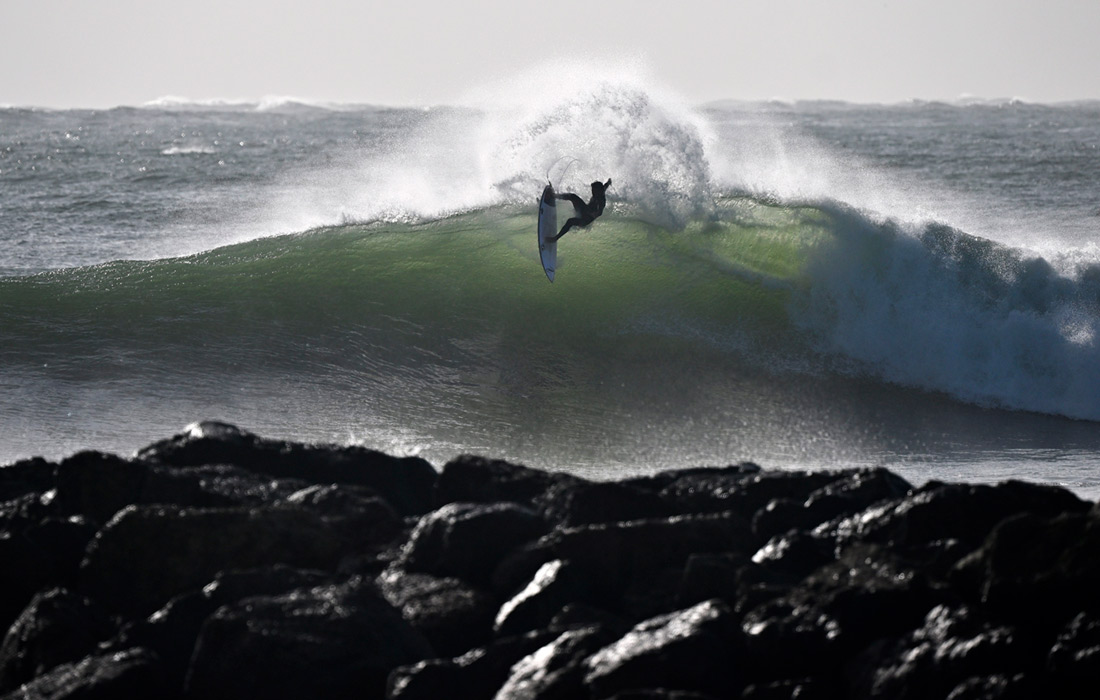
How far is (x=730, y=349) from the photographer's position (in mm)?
11156

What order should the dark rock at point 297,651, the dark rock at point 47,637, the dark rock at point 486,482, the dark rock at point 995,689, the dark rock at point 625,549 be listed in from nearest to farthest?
the dark rock at point 995,689 → the dark rock at point 297,651 → the dark rock at point 47,637 → the dark rock at point 625,549 → the dark rock at point 486,482

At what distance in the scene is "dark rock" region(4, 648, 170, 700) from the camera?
421cm

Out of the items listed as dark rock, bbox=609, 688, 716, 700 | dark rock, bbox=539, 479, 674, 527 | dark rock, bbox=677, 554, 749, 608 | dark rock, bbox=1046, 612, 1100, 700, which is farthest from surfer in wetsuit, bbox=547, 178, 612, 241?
dark rock, bbox=1046, 612, 1100, 700

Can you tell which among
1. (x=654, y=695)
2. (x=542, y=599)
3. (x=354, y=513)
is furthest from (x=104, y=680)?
(x=654, y=695)

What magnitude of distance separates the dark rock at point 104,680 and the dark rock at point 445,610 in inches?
36.6

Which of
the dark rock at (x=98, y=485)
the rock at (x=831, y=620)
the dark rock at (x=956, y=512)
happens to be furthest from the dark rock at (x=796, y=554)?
the dark rock at (x=98, y=485)

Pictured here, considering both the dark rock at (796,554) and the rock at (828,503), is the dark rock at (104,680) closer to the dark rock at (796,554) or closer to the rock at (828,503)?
the dark rock at (796,554)

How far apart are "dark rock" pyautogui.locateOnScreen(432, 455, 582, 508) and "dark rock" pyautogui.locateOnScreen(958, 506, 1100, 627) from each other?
2.05m

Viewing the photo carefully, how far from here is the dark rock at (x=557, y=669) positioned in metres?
4.14

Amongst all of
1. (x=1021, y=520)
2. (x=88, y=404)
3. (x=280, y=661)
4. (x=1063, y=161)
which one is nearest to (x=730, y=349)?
(x=88, y=404)

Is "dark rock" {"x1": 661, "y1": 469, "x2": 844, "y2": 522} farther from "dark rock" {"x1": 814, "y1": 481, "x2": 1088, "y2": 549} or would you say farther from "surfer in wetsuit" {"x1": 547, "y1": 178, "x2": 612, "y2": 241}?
"surfer in wetsuit" {"x1": 547, "y1": 178, "x2": 612, "y2": 241}

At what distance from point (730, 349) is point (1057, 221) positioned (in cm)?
987

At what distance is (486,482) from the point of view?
5.94 metres

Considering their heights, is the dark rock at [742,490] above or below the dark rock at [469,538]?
above
